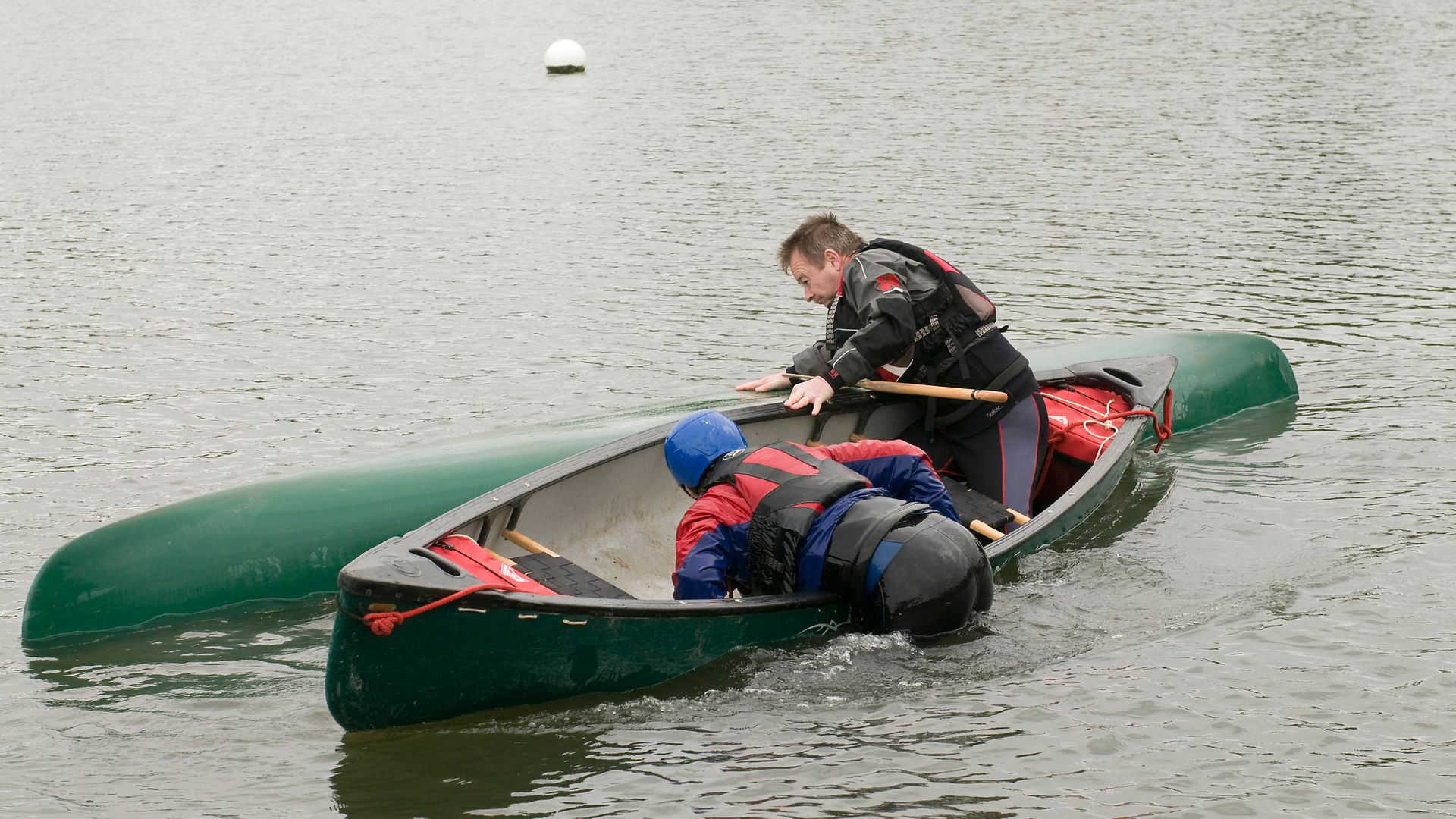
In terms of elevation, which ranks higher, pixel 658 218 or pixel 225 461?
pixel 658 218

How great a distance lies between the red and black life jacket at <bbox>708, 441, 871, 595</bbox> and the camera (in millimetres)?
6129

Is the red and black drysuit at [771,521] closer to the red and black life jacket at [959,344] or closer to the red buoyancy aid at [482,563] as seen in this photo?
the red buoyancy aid at [482,563]

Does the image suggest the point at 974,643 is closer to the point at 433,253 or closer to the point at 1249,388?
the point at 1249,388

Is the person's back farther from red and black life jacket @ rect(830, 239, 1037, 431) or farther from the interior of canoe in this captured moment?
red and black life jacket @ rect(830, 239, 1037, 431)

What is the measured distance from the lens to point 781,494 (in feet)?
20.1

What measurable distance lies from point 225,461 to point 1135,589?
5815 millimetres

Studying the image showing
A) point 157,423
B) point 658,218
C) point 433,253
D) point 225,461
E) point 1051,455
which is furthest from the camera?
point 658,218

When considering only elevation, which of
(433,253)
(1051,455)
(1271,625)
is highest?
(433,253)

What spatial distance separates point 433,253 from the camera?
1571 cm

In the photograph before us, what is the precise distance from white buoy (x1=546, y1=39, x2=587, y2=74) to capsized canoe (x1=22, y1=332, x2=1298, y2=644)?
2184 cm

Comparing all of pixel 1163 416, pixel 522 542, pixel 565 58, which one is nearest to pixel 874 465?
pixel 522 542

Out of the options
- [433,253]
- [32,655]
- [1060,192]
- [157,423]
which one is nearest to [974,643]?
[32,655]

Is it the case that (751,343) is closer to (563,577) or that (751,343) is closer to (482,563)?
(563,577)

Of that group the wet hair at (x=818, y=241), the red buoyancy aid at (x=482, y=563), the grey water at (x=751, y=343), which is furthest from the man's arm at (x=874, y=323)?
the red buoyancy aid at (x=482, y=563)
